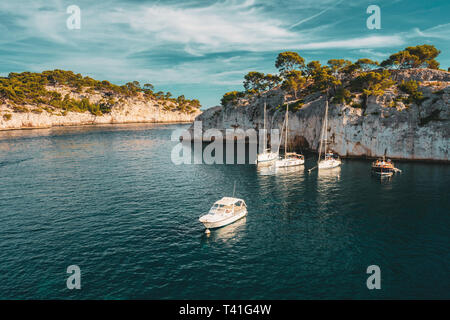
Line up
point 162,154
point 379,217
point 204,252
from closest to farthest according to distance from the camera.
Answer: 1. point 204,252
2. point 379,217
3. point 162,154

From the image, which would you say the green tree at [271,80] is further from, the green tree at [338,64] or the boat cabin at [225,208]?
the boat cabin at [225,208]

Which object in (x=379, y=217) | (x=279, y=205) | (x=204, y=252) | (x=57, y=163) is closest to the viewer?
(x=204, y=252)

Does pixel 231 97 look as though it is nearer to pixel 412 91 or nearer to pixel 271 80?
pixel 271 80

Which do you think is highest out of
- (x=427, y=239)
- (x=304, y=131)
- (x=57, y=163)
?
(x=304, y=131)

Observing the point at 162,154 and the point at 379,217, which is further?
the point at 162,154

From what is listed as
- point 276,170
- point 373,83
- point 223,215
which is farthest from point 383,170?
point 223,215

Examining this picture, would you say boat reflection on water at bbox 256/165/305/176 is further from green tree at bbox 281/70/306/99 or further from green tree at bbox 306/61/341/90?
green tree at bbox 281/70/306/99

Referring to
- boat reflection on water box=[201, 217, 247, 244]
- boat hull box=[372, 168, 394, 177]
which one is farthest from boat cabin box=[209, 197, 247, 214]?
boat hull box=[372, 168, 394, 177]
